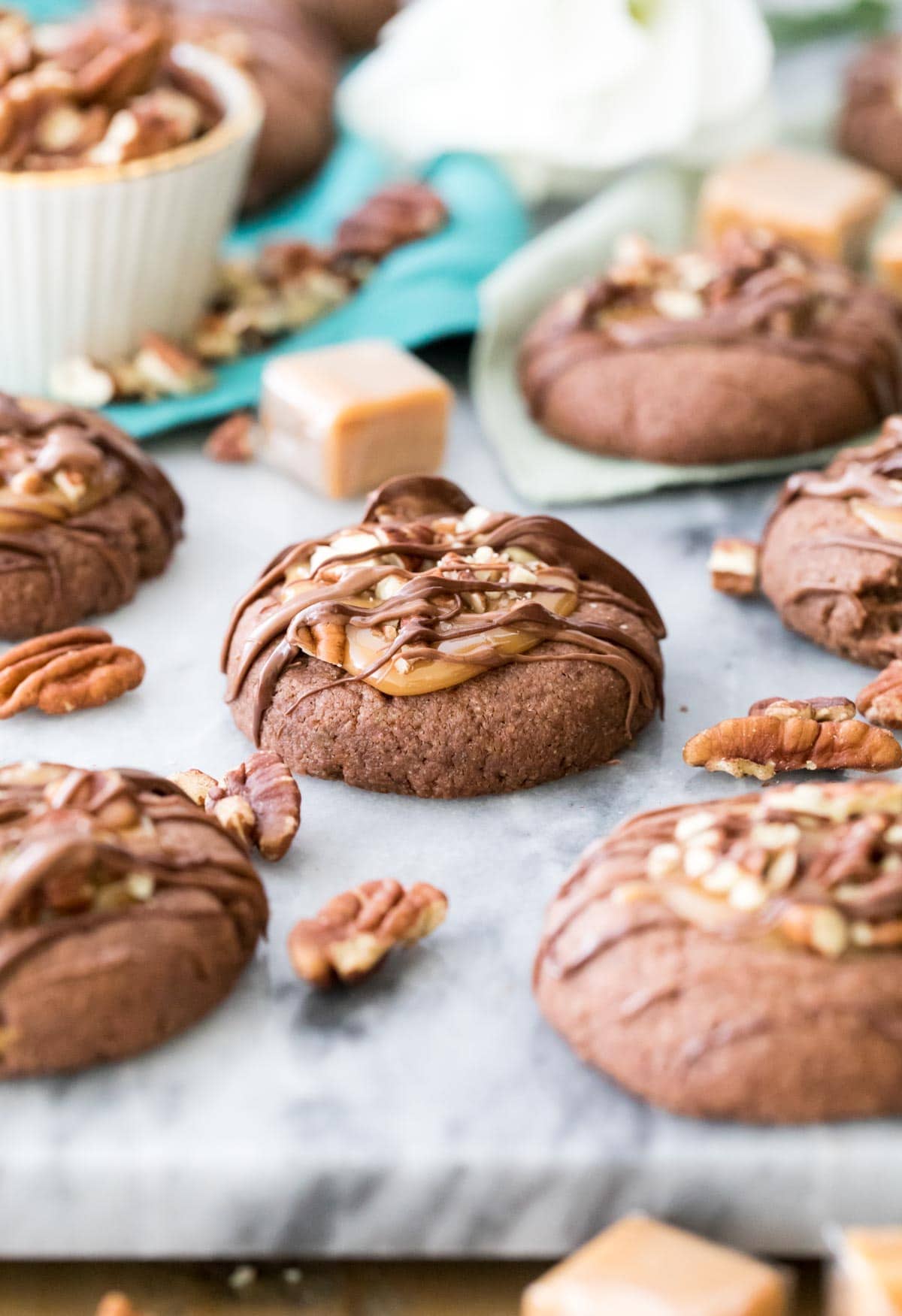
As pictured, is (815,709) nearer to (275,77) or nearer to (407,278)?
(407,278)

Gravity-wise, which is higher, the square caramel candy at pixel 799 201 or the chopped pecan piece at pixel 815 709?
the square caramel candy at pixel 799 201

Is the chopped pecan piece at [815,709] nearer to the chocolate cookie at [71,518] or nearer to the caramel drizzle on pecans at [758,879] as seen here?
the caramel drizzle on pecans at [758,879]

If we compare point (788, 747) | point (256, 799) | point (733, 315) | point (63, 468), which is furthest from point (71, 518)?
point (733, 315)

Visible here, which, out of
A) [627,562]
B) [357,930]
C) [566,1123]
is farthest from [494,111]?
[566,1123]

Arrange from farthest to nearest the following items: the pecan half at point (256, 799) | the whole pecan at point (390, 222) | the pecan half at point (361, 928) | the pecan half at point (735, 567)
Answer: the whole pecan at point (390, 222) → the pecan half at point (735, 567) → the pecan half at point (256, 799) → the pecan half at point (361, 928)

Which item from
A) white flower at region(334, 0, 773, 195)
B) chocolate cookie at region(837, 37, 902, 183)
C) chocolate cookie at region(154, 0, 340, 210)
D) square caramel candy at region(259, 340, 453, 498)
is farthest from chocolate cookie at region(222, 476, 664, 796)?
chocolate cookie at region(837, 37, 902, 183)

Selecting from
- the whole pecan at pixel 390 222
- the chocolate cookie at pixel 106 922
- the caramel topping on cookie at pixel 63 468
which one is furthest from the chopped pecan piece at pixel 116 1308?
the whole pecan at pixel 390 222
